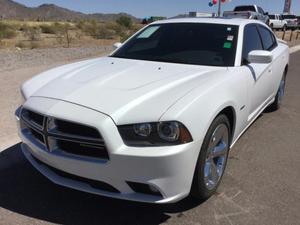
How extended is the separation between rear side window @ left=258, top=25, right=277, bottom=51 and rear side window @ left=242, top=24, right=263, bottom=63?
0.91 feet

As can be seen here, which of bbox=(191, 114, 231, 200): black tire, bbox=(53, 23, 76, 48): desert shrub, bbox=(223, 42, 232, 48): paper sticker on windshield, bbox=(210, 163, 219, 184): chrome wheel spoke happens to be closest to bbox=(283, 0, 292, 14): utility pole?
bbox=(53, 23, 76, 48): desert shrub

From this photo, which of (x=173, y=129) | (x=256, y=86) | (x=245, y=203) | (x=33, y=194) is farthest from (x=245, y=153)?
(x=33, y=194)

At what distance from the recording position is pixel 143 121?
2883 millimetres

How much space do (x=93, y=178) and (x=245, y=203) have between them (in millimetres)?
1451

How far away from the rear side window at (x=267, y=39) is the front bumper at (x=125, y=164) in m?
3.09

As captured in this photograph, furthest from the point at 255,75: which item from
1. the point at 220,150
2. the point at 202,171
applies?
the point at 202,171

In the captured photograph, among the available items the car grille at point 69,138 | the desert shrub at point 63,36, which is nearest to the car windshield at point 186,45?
the car grille at point 69,138

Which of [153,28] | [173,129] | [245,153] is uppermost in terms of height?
[153,28]

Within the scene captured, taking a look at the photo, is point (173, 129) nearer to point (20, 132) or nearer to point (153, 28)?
point (20, 132)

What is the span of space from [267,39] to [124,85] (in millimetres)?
3224

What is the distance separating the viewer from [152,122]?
113 inches

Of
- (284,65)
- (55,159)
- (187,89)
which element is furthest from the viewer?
(284,65)

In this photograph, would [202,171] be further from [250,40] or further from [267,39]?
[267,39]

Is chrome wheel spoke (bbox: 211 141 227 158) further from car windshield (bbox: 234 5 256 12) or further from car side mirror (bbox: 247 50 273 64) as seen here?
car windshield (bbox: 234 5 256 12)
